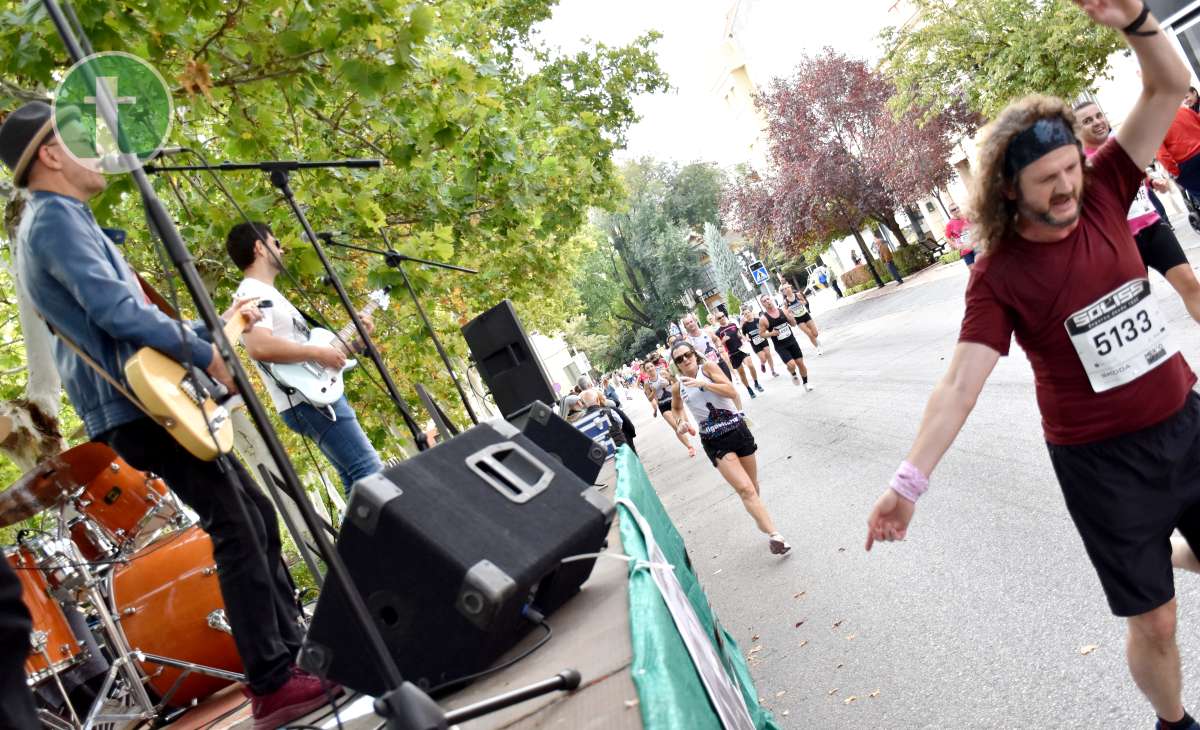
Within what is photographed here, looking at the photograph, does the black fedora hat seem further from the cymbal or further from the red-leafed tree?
the red-leafed tree

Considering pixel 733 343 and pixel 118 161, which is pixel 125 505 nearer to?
pixel 118 161

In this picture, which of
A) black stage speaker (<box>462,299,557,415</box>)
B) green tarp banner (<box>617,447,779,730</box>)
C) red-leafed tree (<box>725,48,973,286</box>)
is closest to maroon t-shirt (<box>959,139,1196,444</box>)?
green tarp banner (<box>617,447,779,730</box>)

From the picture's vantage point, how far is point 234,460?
4.04 meters

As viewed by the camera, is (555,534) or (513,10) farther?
(513,10)

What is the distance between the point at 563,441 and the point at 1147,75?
3610mm

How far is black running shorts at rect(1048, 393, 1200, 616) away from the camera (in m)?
3.02

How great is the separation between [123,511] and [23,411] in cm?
128

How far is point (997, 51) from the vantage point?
29547 mm

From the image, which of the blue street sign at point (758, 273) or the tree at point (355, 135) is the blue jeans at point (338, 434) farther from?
the blue street sign at point (758, 273)

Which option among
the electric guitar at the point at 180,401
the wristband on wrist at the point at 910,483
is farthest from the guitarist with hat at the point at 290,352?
the wristband on wrist at the point at 910,483

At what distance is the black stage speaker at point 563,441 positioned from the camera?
582 cm

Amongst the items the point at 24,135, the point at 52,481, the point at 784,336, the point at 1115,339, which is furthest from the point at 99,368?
the point at 784,336

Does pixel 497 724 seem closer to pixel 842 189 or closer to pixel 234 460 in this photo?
pixel 234 460

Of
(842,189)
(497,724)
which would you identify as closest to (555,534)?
(497,724)
